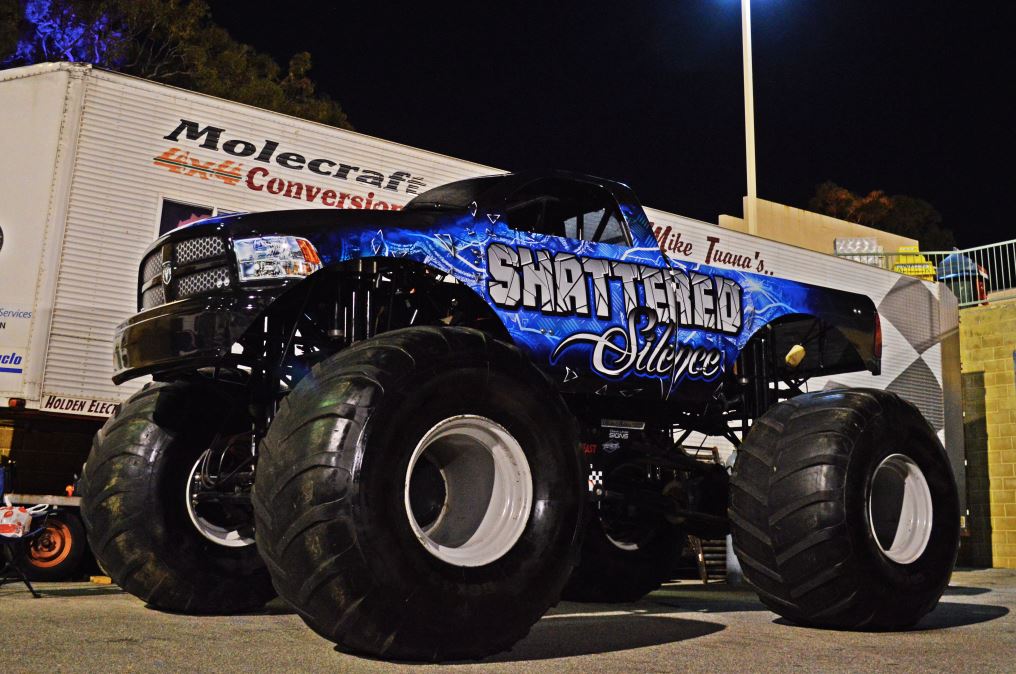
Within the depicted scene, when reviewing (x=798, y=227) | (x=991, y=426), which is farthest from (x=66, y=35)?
(x=991, y=426)

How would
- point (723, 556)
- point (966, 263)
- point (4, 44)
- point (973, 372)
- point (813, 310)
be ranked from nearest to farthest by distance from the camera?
point (813, 310)
point (723, 556)
point (973, 372)
point (966, 263)
point (4, 44)

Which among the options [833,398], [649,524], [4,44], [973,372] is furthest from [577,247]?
[4,44]

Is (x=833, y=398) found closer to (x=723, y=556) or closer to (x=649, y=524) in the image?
(x=649, y=524)

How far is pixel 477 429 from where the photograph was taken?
503 centimetres

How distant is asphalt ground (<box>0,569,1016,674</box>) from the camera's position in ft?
14.4

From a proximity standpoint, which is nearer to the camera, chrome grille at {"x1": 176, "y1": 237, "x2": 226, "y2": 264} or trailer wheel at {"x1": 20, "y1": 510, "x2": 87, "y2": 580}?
chrome grille at {"x1": 176, "y1": 237, "x2": 226, "y2": 264}

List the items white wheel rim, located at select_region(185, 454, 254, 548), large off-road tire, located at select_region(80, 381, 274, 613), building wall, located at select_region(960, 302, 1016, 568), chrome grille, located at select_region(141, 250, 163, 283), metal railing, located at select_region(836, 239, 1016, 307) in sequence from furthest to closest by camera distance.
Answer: metal railing, located at select_region(836, 239, 1016, 307) → building wall, located at select_region(960, 302, 1016, 568) → white wheel rim, located at select_region(185, 454, 254, 548) → large off-road tire, located at select_region(80, 381, 274, 613) → chrome grille, located at select_region(141, 250, 163, 283)

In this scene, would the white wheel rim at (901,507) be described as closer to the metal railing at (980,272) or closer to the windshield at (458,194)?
the windshield at (458,194)

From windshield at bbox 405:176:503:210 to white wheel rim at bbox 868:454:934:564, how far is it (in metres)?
3.09

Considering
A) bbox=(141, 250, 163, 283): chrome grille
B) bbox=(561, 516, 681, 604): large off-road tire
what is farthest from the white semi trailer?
bbox=(561, 516, 681, 604): large off-road tire

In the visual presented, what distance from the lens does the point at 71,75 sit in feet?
36.9

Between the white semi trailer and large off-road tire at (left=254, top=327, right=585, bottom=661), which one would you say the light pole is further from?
large off-road tire at (left=254, top=327, right=585, bottom=661)

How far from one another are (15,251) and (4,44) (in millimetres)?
18991

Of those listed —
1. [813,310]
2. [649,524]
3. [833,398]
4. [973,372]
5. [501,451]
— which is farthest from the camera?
[973,372]
